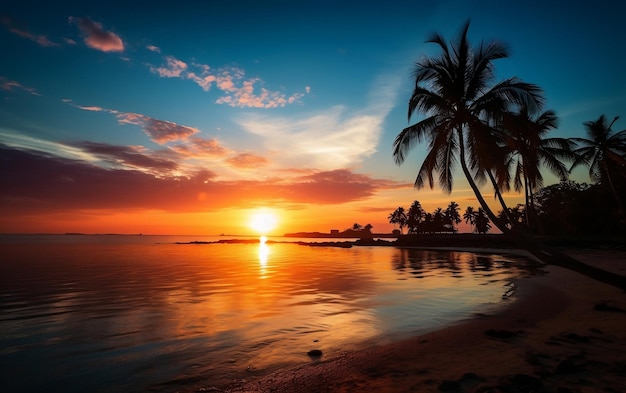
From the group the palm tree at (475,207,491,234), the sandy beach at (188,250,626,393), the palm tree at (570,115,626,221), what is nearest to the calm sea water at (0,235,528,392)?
the sandy beach at (188,250,626,393)

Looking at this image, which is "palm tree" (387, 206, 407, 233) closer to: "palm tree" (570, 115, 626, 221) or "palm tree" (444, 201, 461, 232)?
"palm tree" (444, 201, 461, 232)

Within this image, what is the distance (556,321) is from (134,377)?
10.6 m

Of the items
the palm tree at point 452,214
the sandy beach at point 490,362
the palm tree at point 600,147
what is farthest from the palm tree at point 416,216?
the sandy beach at point 490,362

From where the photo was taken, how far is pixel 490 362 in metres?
5.97

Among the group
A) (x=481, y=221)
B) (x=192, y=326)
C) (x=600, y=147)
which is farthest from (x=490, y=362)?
(x=481, y=221)

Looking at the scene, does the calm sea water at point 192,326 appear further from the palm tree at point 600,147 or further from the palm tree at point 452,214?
the palm tree at point 452,214

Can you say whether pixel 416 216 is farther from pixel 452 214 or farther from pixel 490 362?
pixel 490 362

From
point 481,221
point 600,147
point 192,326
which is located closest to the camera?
point 192,326

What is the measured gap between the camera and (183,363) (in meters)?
6.80

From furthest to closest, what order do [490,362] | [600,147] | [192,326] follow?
1. [600,147]
2. [192,326]
3. [490,362]

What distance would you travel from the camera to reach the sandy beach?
500cm

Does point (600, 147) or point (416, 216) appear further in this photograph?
point (416, 216)

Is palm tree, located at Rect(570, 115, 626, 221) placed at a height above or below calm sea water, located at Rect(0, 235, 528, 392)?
above

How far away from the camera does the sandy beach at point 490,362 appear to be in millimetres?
5004
